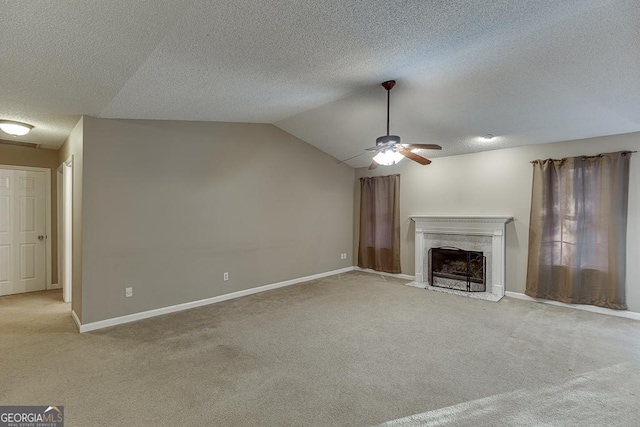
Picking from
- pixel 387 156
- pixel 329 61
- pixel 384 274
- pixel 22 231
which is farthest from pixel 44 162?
pixel 384 274

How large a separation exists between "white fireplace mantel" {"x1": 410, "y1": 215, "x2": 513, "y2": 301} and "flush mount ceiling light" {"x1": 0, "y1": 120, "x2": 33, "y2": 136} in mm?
6048

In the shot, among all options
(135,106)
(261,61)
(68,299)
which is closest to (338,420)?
(261,61)

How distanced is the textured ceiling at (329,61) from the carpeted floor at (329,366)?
2.48m

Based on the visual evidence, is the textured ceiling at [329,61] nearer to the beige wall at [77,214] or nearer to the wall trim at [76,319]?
the beige wall at [77,214]

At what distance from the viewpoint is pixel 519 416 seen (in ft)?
6.55

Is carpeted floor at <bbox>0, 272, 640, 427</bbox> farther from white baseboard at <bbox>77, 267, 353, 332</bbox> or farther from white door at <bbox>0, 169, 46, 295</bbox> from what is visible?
white door at <bbox>0, 169, 46, 295</bbox>

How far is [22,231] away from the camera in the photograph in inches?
194

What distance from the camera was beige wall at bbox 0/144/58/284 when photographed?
Result: 477 centimetres

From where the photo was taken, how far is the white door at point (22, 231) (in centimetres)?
478

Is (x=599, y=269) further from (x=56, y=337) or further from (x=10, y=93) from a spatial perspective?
(x=10, y=93)

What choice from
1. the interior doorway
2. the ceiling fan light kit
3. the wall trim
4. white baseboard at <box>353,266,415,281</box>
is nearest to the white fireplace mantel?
white baseboard at <box>353,266,415,281</box>

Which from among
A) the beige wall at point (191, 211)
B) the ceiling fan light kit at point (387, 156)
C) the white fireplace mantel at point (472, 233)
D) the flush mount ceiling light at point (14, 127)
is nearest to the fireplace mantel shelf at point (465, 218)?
the white fireplace mantel at point (472, 233)

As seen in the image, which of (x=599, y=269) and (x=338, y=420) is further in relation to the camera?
(x=599, y=269)

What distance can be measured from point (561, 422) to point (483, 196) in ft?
12.6
